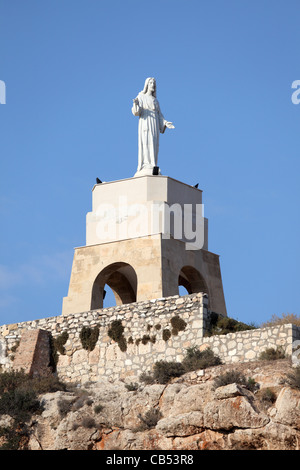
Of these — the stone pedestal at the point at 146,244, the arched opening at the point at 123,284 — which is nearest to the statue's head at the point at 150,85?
the stone pedestal at the point at 146,244

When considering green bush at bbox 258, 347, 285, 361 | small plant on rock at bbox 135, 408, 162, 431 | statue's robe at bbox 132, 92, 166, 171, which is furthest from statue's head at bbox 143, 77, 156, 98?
small plant on rock at bbox 135, 408, 162, 431

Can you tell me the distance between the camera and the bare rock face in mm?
21594

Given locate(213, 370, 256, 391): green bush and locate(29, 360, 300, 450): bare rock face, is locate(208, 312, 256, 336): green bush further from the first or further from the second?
locate(213, 370, 256, 391): green bush

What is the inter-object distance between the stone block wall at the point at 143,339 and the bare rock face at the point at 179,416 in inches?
32.4

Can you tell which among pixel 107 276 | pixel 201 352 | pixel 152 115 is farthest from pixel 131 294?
pixel 201 352

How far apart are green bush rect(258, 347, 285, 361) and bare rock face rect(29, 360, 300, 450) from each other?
338 mm

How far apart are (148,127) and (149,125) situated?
0.23ft

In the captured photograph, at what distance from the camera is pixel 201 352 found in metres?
25.0

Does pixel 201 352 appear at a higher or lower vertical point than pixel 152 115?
lower

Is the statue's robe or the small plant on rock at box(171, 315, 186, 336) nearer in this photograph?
the small plant on rock at box(171, 315, 186, 336)

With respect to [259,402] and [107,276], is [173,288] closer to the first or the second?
[107,276]

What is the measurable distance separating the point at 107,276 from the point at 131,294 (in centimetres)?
307

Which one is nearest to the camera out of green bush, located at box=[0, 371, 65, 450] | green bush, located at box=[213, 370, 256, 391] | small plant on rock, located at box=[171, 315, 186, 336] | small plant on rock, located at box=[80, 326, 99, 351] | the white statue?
green bush, located at box=[213, 370, 256, 391]

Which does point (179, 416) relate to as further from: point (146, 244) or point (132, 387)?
point (146, 244)
